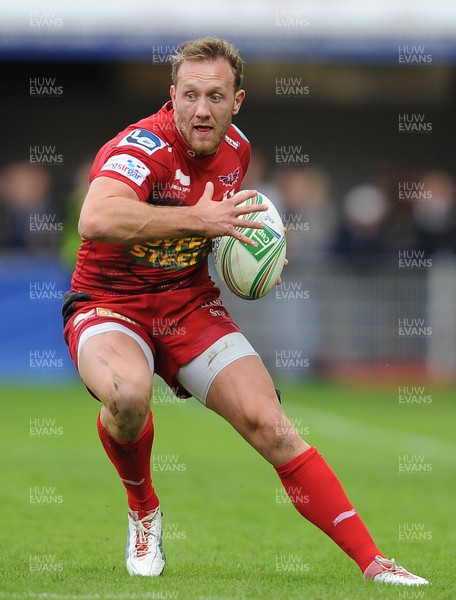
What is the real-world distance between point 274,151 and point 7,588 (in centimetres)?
1877

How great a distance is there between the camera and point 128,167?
19.9 feet

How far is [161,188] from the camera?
634cm

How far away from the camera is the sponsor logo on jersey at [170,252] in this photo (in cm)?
648

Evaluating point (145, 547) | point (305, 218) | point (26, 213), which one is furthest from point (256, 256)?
point (26, 213)

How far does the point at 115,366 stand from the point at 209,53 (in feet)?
5.46

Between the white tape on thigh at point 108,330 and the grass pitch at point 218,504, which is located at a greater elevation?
the white tape on thigh at point 108,330

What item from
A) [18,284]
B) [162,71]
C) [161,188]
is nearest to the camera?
[161,188]

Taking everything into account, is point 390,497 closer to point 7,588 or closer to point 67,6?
point 7,588

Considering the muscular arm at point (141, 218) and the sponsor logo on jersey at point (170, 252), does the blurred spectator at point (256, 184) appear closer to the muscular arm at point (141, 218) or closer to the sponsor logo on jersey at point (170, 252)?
the sponsor logo on jersey at point (170, 252)

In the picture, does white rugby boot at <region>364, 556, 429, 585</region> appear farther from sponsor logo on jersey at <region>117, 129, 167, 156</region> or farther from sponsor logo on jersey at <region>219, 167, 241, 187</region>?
sponsor logo on jersey at <region>117, 129, 167, 156</region>

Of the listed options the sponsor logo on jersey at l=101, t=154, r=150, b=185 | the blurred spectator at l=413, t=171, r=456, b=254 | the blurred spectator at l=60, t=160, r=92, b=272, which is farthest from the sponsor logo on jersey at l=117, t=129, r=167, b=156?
the blurred spectator at l=413, t=171, r=456, b=254

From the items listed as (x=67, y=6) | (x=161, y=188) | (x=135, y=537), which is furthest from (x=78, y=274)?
(x=67, y=6)

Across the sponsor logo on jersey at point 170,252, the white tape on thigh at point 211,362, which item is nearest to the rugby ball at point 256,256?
the sponsor logo on jersey at point 170,252

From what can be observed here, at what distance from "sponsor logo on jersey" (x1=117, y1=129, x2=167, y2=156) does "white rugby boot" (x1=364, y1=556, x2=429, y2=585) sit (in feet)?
7.61
